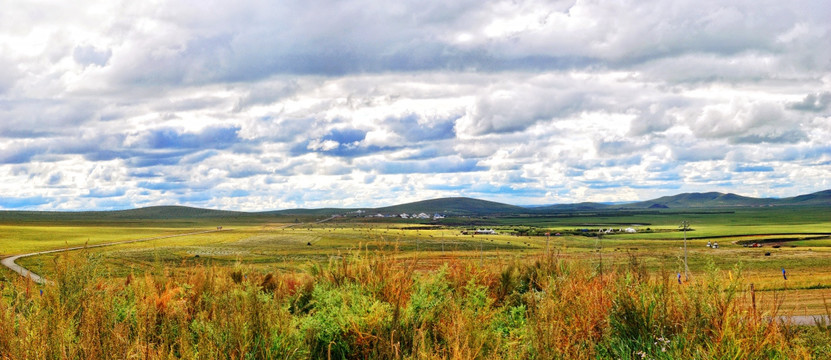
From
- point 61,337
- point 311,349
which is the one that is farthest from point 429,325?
point 61,337

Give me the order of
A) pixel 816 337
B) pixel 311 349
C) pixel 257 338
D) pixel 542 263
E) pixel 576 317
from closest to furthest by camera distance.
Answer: pixel 257 338 → pixel 311 349 → pixel 576 317 → pixel 816 337 → pixel 542 263

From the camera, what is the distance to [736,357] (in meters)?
6.67

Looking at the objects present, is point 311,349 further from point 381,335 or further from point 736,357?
point 736,357

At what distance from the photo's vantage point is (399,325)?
771cm

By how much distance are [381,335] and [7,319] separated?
14.4 feet

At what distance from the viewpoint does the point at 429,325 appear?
7824 mm

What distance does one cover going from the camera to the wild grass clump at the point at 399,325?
6.35 meters

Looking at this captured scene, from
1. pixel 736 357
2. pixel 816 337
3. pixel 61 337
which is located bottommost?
pixel 816 337

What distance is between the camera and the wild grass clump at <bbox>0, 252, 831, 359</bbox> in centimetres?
635

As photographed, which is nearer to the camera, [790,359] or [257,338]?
[790,359]

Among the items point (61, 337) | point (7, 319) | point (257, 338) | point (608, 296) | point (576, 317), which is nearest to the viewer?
point (61, 337)

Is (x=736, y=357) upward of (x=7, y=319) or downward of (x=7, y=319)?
downward

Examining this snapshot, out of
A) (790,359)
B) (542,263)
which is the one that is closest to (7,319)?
(790,359)

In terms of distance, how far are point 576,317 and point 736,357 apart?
224 centimetres
